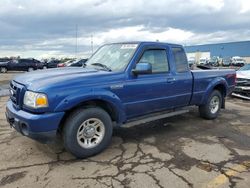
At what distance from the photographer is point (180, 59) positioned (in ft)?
20.9

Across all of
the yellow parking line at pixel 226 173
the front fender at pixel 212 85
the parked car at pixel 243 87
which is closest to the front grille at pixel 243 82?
the parked car at pixel 243 87

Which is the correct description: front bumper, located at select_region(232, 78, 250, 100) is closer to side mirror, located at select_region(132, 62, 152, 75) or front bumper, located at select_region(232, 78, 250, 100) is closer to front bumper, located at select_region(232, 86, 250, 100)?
front bumper, located at select_region(232, 86, 250, 100)

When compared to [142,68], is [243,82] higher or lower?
lower

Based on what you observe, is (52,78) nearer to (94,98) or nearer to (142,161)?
(94,98)

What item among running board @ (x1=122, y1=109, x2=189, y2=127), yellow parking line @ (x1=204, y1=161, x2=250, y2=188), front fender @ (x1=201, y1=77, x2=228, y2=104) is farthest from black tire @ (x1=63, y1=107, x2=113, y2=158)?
front fender @ (x1=201, y1=77, x2=228, y2=104)

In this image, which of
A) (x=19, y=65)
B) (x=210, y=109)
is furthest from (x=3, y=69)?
(x=210, y=109)

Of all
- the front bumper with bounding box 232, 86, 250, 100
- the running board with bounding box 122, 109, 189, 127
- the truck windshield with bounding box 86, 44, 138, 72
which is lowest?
the front bumper with bounding box 232, 86, 250, 100

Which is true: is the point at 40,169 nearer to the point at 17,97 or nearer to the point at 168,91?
the point at 17,97

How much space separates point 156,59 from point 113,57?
0.89 meters

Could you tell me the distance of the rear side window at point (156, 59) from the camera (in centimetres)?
558

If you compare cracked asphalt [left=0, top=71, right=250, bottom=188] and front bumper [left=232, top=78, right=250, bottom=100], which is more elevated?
front bumper [left=232, top=78, right=250, bottom=100]

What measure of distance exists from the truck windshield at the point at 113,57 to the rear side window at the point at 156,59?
0.29 m

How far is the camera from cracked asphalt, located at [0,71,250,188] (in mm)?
3910

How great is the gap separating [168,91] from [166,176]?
87.8 inches
